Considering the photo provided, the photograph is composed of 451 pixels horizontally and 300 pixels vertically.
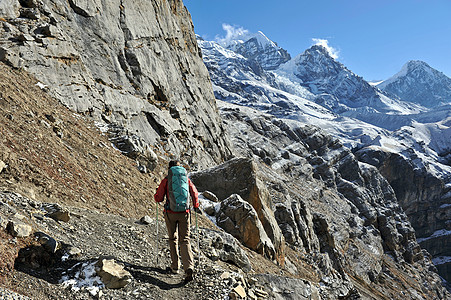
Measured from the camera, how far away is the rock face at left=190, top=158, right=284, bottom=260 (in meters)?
17.8

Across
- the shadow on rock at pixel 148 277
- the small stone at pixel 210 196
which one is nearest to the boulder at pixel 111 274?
the shadow on rock at pixel 148 277

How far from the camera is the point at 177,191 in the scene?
7242 millimetres

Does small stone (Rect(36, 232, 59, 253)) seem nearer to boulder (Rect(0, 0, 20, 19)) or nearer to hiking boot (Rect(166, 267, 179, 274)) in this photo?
hiking boot (Rect(166, 267, 179, 274))

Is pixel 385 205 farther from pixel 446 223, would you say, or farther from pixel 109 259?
pixel 109 259

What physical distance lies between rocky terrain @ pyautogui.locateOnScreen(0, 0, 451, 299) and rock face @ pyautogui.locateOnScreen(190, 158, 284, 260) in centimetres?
7

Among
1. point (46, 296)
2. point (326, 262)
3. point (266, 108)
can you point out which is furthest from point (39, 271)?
point (266, 108)

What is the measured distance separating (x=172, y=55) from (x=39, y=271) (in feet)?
98.5

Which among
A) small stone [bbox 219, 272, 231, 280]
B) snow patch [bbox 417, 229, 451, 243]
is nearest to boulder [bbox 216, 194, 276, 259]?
small stone [bbox 219, 272, 231, 280]

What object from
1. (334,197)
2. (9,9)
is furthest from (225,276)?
(334,197)

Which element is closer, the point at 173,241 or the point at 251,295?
the point at 251,295

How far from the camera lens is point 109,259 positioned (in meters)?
6.30

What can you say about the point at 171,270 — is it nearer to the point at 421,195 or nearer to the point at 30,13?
the point at 30,13

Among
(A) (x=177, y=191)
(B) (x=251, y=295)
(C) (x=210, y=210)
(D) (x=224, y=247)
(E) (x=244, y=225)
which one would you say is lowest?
(B) (x=251, y=295)

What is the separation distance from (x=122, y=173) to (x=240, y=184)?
721cm
